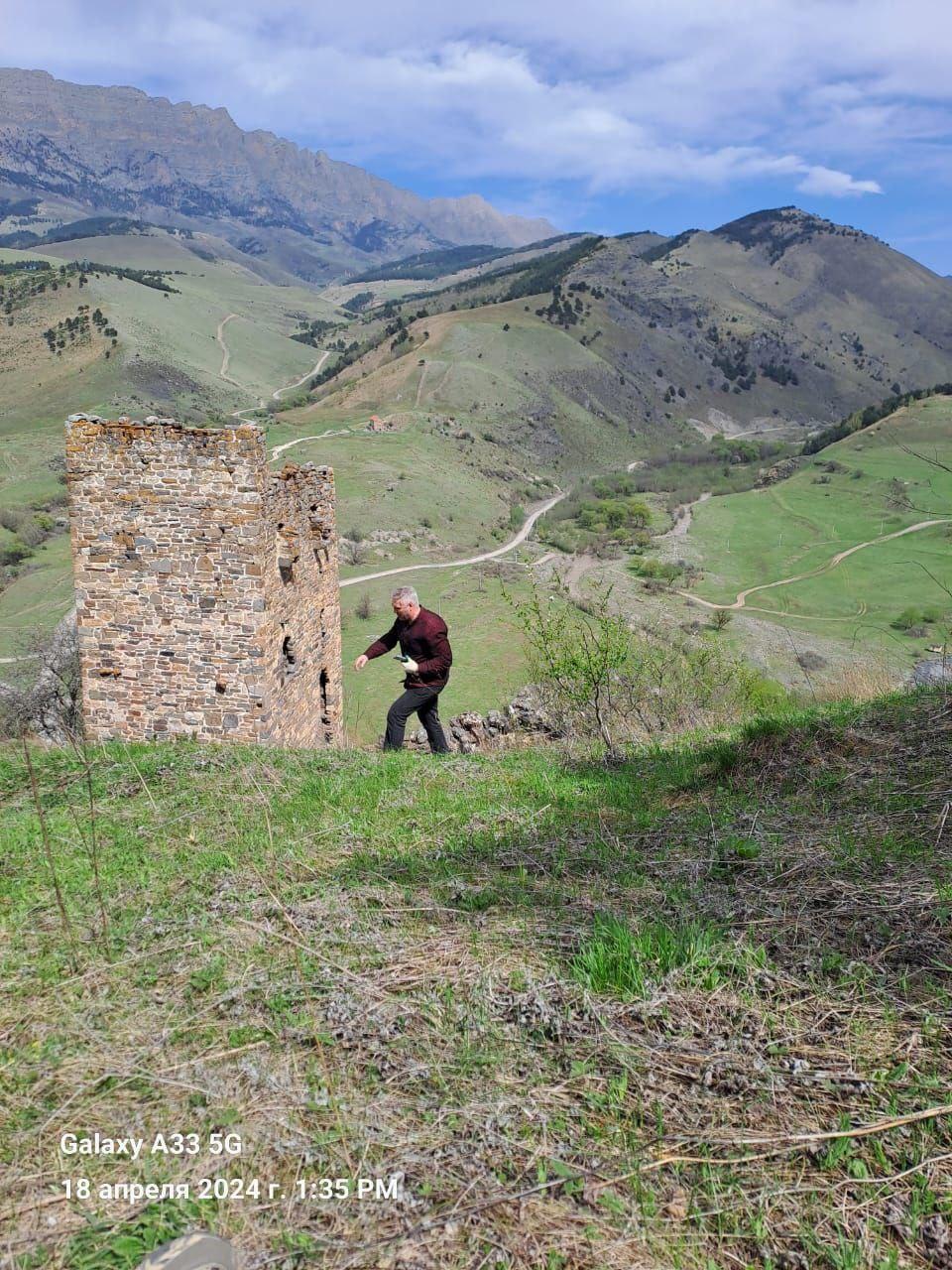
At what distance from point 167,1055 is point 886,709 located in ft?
22.1

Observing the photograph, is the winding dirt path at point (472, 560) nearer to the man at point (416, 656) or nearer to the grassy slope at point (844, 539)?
the grassy slope at point (844, 539)

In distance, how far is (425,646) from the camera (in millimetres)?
8969

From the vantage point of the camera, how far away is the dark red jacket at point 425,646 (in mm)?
8945

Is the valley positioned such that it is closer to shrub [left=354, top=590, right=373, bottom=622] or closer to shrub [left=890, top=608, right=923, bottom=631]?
shrub [left=354, top=590, right=373, bottom=622]

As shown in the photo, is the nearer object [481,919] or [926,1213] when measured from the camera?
[926,1213]

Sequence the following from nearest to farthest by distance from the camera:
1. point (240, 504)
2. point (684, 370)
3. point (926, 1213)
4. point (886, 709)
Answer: point (926, 1213), point (886, 709), point (240, 504), point (684, 370)

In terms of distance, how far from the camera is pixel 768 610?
154ft

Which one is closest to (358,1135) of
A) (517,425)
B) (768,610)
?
(768,610)

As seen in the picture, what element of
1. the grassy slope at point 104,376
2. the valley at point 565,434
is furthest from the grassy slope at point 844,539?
the grassy slope at point 104,376

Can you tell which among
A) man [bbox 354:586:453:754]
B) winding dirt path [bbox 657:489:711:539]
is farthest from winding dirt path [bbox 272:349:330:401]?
man [bbox 354:586:453:754]

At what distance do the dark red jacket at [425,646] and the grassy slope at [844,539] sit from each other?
30834 millimetres

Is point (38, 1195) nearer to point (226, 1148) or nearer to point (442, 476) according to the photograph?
point (226, 1148)

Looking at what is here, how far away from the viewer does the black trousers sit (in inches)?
359

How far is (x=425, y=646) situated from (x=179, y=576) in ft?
11.2
